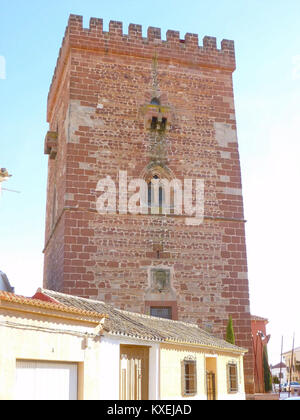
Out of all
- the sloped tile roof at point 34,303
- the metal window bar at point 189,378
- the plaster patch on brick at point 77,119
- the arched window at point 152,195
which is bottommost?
the metal window bar at point 189,378

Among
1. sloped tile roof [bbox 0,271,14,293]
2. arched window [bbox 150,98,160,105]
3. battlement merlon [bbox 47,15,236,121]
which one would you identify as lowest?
sloped tile roof [bbox 0,271,14,293]

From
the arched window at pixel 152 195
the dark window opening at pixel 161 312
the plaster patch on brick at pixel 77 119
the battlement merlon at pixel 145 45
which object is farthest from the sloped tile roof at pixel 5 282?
the battlement merlon at pixel 145 45

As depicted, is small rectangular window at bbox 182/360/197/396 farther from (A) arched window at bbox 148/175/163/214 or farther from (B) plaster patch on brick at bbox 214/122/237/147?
(B) plaster patch on brick at bbox 214/122/237/147

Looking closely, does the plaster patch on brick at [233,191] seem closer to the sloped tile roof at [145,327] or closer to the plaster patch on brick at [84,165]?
the plaster patch on brick at [84,165]

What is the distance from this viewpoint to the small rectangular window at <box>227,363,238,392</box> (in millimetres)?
13213

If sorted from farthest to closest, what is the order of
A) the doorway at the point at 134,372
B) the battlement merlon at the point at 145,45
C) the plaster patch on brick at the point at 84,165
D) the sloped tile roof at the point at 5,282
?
the sloped tile roof at the point at 5,282
the battlement merlon at the point at 145,45
the plaster patch on brick at the point at 84,165
the doorway at the point at 134,372

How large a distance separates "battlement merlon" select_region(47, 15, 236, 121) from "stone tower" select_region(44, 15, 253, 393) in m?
0.04

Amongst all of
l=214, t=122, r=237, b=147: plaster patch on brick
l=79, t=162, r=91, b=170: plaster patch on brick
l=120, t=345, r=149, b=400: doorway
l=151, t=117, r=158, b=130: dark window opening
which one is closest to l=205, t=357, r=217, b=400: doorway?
l=120, t=345, r=149, b=400: doorway

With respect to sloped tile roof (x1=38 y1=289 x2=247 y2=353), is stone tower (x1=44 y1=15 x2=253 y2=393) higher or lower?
higher

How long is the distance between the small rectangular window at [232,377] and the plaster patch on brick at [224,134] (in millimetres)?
7044

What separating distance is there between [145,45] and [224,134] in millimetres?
3932

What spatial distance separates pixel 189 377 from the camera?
11547 mm

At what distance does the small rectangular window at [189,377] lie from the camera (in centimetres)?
1131

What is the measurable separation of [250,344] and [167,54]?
9.62m
